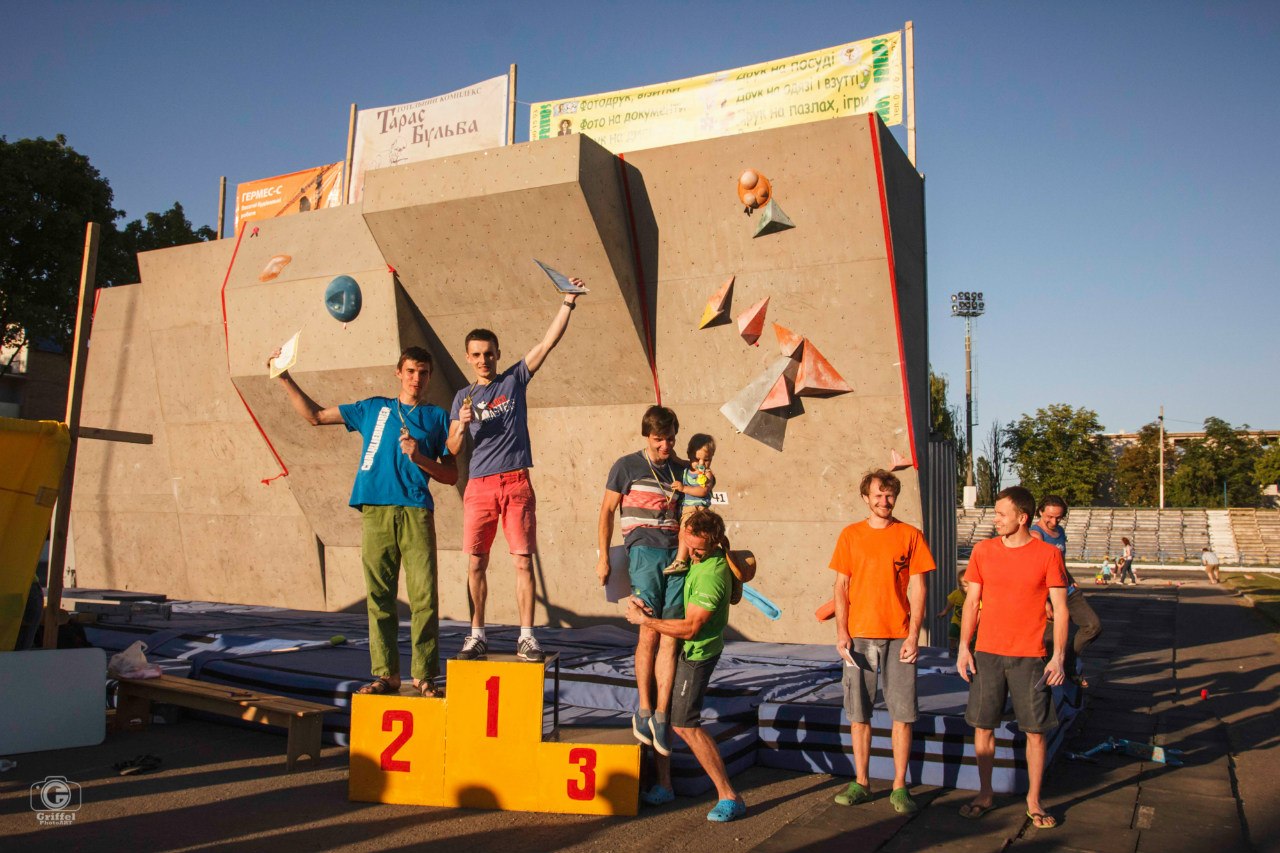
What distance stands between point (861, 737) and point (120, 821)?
3.50 meters

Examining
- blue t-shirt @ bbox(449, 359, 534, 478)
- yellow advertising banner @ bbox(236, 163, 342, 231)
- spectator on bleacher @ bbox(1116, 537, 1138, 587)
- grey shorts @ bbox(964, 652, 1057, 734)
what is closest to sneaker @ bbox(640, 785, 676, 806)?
grey shorts @ bbox(964, 652, 1057, 734)

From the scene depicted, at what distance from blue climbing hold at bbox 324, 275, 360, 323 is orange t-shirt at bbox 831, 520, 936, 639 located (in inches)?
266

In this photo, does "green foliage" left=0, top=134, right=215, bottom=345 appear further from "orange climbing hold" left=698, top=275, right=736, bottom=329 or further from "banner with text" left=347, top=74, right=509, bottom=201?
"orange climbing hold" left=698, top=275, right=736, bottom=329

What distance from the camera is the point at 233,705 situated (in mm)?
5449

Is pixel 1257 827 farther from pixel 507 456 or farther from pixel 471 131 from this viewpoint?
pixel 471 131

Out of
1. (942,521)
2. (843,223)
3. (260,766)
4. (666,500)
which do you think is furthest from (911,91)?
(260,766)

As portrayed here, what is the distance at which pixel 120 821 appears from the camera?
13.8 feet

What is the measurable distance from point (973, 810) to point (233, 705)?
4.10 meters

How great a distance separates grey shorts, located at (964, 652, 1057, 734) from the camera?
4469 mm

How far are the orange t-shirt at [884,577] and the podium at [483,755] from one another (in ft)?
4.28

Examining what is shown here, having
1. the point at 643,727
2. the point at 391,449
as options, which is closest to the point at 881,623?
the point at 643,727

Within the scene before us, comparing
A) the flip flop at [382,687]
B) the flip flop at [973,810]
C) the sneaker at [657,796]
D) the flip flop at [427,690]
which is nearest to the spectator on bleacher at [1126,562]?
the flip flop at [973,810]

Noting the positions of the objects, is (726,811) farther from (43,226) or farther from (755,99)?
(43,226)

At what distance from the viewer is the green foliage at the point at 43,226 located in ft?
75.9
